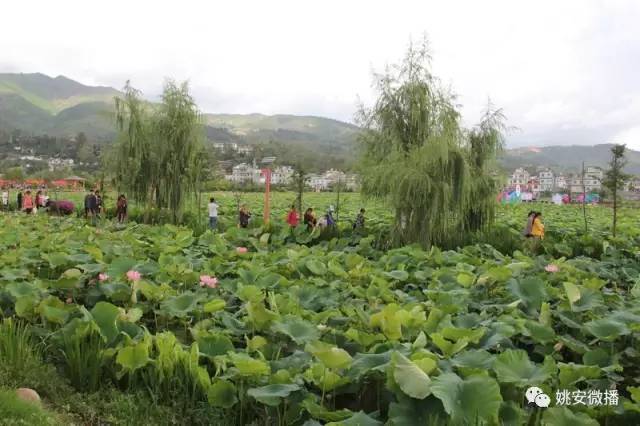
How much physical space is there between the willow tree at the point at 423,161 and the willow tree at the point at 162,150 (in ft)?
15.7

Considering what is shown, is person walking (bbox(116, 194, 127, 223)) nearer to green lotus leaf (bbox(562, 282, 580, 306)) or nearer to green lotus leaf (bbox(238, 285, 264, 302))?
green lotus leaf (bbox(238, 285, 264, 302))

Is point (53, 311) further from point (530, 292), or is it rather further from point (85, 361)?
point (530, 292)

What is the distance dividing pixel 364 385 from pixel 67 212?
16.2 metres

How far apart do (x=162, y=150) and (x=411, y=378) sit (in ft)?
41.4

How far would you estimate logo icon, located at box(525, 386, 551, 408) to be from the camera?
7.29 ft

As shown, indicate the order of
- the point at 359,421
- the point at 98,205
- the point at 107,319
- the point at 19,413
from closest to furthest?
the point at 359,421
the point at 19,413
the point at 107,319
the point at 98,205

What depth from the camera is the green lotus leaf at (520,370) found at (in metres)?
2.34

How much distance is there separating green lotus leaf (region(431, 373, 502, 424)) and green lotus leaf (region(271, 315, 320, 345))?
3.42ft

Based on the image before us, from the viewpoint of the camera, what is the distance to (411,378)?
227cm

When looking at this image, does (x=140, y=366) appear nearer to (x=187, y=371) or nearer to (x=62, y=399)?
(x=187, y=371)

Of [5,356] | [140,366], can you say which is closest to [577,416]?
[140,366]

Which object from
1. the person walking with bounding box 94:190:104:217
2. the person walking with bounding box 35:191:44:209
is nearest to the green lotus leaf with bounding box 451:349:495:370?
the person walking with bounding box 94:190:104:217

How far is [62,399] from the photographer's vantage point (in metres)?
2.99

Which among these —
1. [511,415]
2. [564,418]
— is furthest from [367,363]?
[564,418]
